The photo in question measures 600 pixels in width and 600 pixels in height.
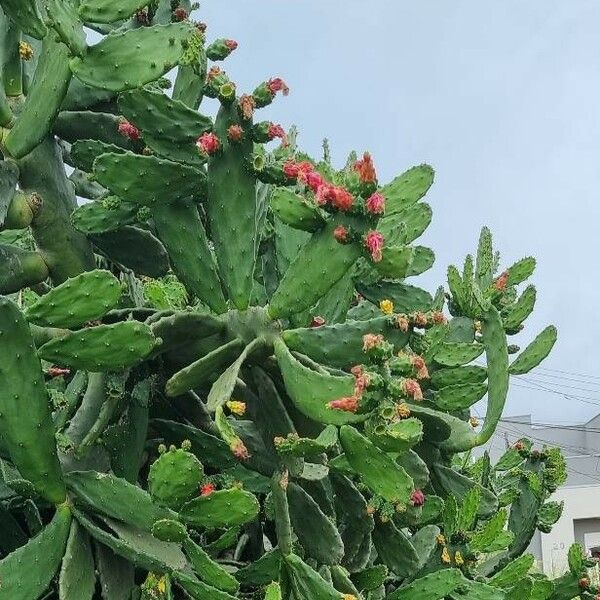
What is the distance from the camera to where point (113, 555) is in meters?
2.39

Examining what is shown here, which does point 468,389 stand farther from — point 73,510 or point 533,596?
point 73,510

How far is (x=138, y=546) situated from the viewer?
7.41 ft

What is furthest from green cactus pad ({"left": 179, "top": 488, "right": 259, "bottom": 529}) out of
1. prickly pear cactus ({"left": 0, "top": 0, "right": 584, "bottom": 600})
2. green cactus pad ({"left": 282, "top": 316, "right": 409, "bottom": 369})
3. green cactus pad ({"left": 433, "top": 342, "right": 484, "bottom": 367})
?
green cactus pad ({"left": 433, "top": 342, "right": 484, "bottom": 367})

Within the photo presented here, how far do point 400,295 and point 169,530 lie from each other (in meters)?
1.16

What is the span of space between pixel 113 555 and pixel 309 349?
0.71 m

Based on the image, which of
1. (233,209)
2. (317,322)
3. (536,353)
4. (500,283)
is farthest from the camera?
(536,353)

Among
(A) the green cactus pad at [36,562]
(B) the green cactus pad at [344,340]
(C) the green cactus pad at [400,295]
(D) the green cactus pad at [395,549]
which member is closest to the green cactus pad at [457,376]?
(C) the green cactus pad at [400,295]

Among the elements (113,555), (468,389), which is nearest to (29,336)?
(113,555)

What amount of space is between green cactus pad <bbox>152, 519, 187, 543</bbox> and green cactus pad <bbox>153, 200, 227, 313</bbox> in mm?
660

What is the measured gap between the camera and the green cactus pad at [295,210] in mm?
2297

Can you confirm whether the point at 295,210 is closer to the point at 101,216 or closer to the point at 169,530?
the point at 101,216

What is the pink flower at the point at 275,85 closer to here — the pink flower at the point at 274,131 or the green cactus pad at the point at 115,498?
the pink flower at the point at 274,131

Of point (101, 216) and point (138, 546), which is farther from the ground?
point (101, 216)

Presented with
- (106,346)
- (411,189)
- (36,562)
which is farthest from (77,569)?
(411,189)
